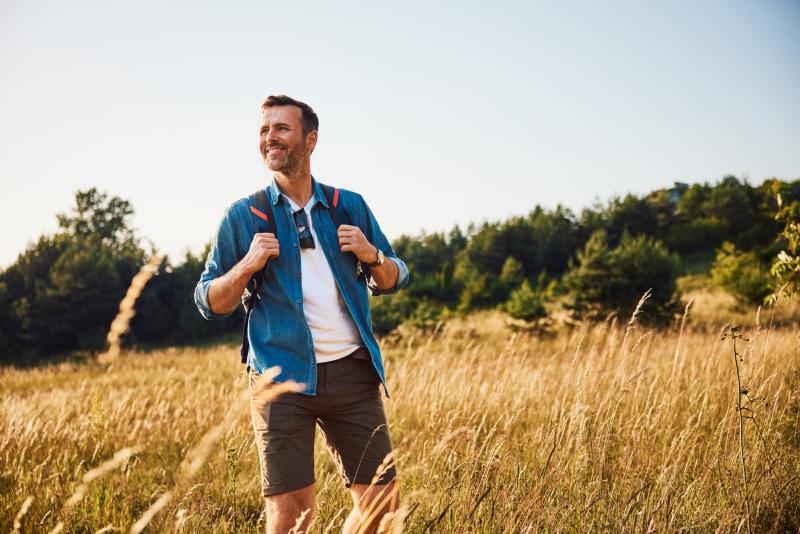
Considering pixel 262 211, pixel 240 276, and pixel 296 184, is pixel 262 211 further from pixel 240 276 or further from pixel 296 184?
pixel 240 276

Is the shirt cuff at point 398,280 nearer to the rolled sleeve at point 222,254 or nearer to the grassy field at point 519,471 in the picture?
the rolled sleeve at point 222,254

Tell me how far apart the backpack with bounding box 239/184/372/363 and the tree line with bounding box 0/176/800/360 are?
3.74m

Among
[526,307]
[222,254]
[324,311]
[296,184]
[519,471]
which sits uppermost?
[296,184]

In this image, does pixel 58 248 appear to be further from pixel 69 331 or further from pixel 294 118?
pixel 294 118

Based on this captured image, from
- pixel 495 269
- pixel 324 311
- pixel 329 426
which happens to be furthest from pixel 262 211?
pixel 495 269

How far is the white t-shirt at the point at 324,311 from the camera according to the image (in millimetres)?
2170

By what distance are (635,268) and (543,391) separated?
58.3 feet

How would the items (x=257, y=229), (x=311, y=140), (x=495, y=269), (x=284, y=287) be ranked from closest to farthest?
(x=284, y=287), (x=257, y=229), (x=311, y=140), (x=495, y=269)

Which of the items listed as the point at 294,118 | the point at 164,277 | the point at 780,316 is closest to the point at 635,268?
the point at 780,316

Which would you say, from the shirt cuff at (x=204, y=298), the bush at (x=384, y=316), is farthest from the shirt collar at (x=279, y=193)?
the bush at (x=384, y=316)

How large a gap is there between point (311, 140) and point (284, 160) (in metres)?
0.26

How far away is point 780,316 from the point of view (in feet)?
61.5

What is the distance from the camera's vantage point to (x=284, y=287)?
2.14 m

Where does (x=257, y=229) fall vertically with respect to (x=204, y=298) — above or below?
above
